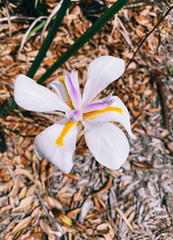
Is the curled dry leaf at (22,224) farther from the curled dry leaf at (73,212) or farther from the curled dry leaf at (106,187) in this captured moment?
the curled dry leaf at (106,187)

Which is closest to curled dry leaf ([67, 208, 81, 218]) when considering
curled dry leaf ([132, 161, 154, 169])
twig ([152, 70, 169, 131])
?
curled dry leaf ([132, 161, 154, 169])

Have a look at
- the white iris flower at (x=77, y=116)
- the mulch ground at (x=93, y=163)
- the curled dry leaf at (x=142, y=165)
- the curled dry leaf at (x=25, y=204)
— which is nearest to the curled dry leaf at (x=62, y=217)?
the mulch ground at (x=93, y=163)

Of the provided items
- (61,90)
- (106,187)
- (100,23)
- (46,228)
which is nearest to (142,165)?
(106,187)

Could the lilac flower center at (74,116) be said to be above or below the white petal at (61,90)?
below

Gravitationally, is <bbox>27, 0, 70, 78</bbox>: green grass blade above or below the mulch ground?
above

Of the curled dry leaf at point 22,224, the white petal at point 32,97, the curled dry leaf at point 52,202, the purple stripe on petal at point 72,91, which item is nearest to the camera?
the white petal at point 32,97

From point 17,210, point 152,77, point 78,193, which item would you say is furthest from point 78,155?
point 152,77

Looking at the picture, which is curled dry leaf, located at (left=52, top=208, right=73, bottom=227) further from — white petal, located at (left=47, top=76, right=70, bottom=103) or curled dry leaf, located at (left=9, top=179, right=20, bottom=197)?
white petal, located at (left=47, top=76, right=70, bottom=103)
